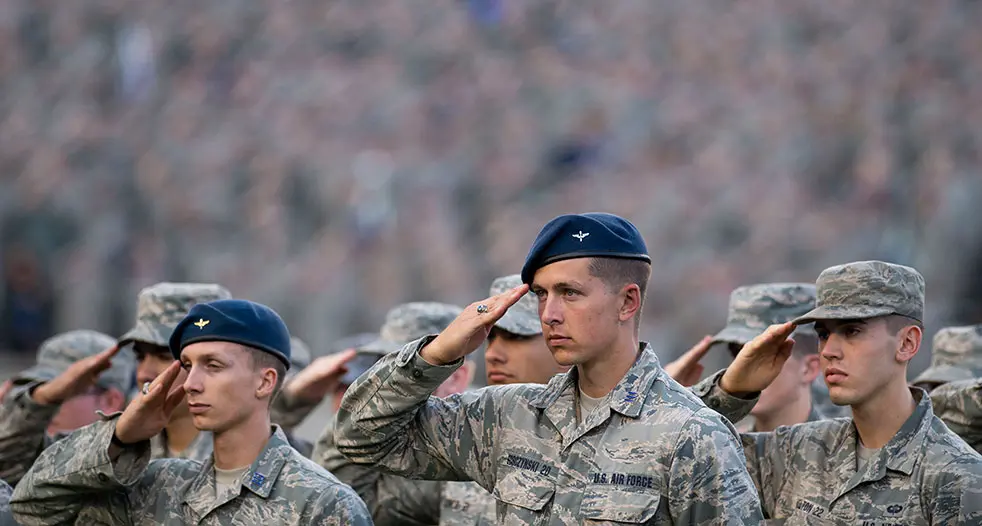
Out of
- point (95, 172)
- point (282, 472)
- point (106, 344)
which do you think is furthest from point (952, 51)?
point (282, 472)

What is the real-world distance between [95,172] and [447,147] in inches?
126

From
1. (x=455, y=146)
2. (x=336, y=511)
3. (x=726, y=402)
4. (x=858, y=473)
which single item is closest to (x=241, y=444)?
(x=336, y=511)

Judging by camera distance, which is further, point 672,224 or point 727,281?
point 672,224

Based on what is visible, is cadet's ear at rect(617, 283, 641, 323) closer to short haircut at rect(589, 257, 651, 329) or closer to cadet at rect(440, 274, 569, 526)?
short haircut at rect(589, 257, 651, 329)

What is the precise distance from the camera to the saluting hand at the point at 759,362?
3557mm

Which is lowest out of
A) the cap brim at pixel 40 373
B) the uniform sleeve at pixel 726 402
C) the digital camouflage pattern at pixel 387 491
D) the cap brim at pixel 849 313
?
the digital camouflage pattern at pixel 387 491

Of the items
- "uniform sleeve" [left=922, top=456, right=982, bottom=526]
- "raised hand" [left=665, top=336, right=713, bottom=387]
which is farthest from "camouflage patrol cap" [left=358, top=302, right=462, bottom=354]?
"uniform sleeve" [left=922, top=456, right=982, bottom=526]

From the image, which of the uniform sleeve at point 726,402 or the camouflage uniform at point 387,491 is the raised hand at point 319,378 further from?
the uniform sleeve at point 726,402

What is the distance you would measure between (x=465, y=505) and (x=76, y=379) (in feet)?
4.51

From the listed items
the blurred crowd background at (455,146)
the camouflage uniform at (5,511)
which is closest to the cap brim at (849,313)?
the camouflage uniform at (5,511)

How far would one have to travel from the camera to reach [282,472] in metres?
3.74

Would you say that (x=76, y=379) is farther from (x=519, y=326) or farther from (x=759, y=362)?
(x=759, y=362)

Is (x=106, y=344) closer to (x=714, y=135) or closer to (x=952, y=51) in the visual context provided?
(x=714, y=135)

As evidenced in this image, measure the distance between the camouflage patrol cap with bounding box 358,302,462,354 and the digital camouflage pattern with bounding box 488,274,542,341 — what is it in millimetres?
610
